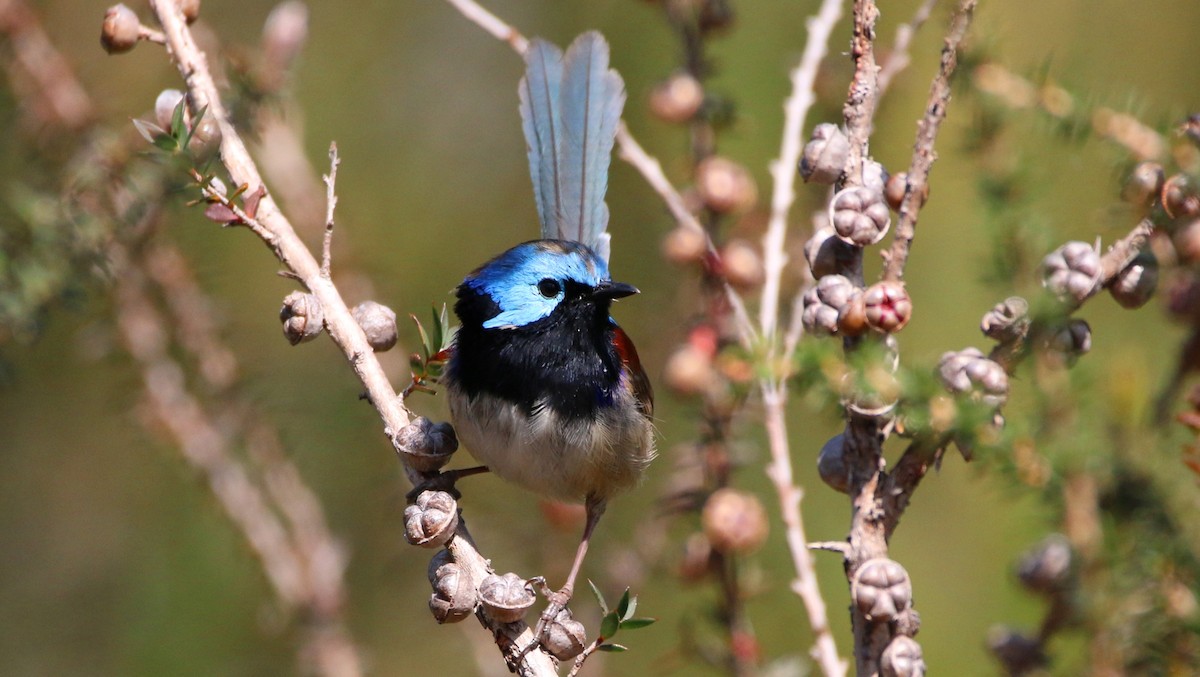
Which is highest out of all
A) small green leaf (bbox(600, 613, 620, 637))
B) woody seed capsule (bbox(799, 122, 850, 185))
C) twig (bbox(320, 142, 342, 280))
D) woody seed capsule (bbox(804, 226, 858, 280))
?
woody seed capsule (bbox(799, 122, 850, 185))

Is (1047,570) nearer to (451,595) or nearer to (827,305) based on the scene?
(827,305)

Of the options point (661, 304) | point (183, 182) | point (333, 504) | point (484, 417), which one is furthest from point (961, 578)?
point (183, 182)

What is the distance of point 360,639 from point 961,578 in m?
1.89

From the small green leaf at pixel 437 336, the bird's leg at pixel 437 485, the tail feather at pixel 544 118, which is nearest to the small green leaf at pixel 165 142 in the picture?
the small green leaf at pixel 437 336

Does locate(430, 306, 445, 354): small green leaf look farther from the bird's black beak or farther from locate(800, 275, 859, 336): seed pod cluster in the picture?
the bird's black beak

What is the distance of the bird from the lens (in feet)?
8.61

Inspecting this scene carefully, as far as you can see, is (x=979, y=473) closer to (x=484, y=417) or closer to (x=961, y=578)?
(x=484, y=417)

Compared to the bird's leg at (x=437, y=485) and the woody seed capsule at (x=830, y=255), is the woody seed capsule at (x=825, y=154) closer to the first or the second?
the woody seed capsule at (x=830, y=255)

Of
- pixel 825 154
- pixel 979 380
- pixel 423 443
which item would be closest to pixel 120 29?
pixel 423 443

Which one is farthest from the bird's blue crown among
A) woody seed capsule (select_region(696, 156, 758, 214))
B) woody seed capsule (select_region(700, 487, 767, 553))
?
woody seed capsule (select_region(700, 487, 767, 553))

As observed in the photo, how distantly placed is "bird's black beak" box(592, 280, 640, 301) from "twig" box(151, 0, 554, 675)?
0.88 metres

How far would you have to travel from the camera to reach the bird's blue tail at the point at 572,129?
2701mm

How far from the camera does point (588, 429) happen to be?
2.68 meters

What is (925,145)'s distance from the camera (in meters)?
1.49
